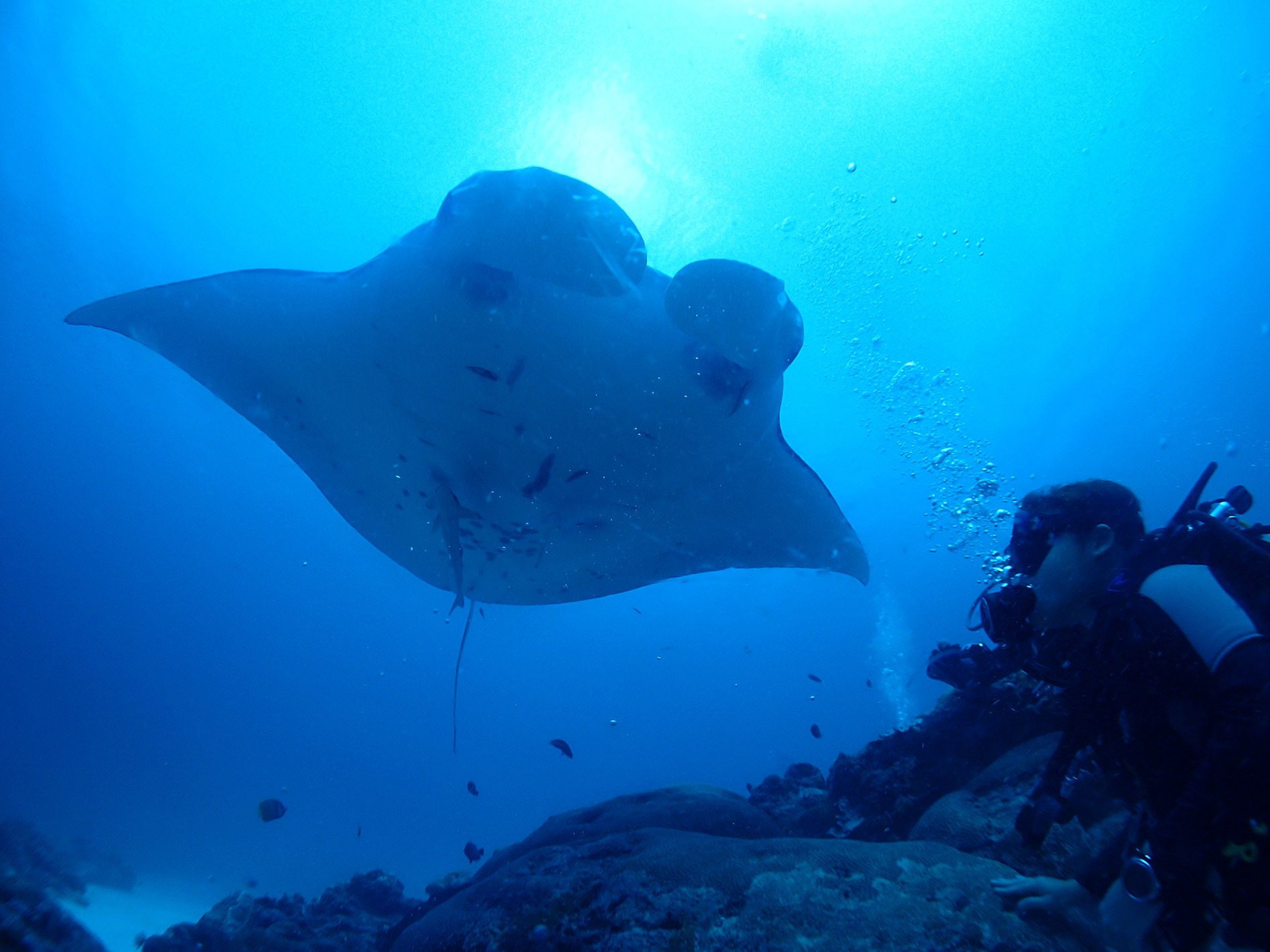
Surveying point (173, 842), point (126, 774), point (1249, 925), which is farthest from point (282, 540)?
point (1249, 925)

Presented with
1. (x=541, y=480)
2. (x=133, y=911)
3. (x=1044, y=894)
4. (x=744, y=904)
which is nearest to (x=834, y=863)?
(x=744, y=904)

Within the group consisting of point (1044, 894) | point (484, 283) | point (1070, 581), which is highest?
point (484, 283)

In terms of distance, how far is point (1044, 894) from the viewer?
6.84 feet

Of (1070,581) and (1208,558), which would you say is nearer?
(1208,558)

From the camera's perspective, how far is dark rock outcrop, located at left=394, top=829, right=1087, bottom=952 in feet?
6.80

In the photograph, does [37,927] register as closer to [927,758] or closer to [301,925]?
[301,925]

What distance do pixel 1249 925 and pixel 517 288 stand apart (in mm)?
3691

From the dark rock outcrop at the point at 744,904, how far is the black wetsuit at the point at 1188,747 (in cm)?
67

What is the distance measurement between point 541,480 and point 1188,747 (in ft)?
10.8

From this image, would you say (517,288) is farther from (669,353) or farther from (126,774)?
(126,774)

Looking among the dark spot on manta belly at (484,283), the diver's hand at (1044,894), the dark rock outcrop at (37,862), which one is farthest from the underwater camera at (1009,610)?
the dark rock outcrop at (37,862)

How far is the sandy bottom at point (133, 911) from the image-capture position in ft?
47.2

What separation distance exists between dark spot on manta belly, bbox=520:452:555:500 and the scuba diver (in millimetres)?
2612

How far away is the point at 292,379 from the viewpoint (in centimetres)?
379
